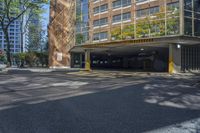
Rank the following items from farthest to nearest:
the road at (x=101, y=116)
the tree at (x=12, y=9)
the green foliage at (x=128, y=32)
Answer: the tree at (x=12, y=9) → the green foliage at (x=128, y=32) → the road at (x=101, y=116)

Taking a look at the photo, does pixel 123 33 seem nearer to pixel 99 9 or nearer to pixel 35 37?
pixel 99 9

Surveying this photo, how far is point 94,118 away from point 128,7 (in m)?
34.5

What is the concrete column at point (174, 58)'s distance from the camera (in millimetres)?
30000

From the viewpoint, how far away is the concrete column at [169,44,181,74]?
30.0m

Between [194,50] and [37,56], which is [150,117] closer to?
[194,50]

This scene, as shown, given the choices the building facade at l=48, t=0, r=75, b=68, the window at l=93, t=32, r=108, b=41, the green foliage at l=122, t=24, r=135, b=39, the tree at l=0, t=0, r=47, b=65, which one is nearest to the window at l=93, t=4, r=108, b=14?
the window at l=93, t=32, r=108, b=41

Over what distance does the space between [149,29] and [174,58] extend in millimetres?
4335

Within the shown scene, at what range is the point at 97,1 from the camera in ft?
131

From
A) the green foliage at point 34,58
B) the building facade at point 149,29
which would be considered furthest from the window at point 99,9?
the green foliage at point 34,58

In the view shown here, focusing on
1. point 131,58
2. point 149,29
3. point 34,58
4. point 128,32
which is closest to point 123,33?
point 128,32

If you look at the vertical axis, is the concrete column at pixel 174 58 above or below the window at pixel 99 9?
below

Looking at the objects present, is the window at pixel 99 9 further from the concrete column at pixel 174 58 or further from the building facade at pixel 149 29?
the concrete column at pixel 174 58

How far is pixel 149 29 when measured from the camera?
98.8 feet

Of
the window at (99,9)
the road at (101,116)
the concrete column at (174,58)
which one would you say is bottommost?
the road at (101,116)
